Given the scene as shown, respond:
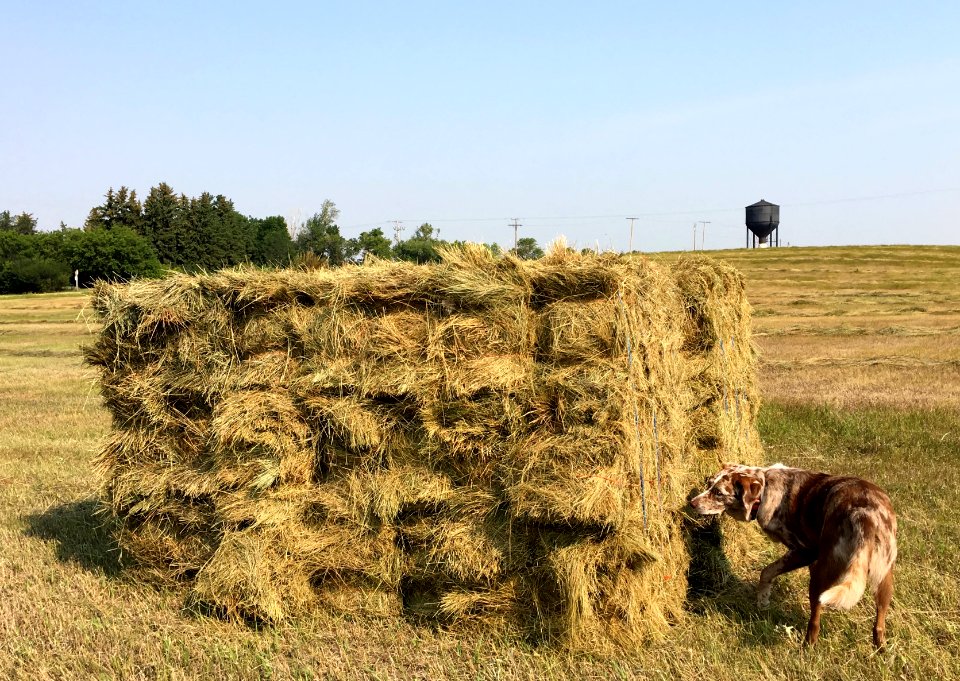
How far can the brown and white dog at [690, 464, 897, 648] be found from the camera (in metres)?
5.60

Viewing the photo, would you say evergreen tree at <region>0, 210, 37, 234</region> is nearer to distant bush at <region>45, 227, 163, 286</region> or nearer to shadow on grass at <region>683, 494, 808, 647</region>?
distant bush at <region>45, 227, 163, 286</region>

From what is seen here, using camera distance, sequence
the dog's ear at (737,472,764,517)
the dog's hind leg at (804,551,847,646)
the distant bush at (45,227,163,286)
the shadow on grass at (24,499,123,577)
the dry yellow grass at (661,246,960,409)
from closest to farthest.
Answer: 1. the dog's hind leg at (804,551,847,646)
2. the dog's ear at (737,472,764,517)
3. the shadow on grass at (24,499,123,577)
4. the dry yellow grass at (661,246,960,409)
5. the distant bush at (45,227,163,286)

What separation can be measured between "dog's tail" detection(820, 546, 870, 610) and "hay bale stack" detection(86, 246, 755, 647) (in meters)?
1.22

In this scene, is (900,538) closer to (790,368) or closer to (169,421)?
(169,421)

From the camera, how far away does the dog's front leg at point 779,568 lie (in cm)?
641

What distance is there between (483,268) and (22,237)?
4506 inches

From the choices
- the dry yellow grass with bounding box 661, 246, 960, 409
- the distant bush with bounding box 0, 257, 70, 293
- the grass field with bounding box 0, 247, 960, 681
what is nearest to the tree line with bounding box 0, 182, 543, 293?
the distant bush with bounding box 0, 257, 70, 293

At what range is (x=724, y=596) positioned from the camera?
6.93 m

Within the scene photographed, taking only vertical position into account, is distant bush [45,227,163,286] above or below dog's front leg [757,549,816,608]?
above

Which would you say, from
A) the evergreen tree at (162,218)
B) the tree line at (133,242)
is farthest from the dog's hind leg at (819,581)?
the evergreen tree at (162,218)

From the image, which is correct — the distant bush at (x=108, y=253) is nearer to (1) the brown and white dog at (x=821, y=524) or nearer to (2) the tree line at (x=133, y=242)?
(2) the tree line at (x=133, y=242)

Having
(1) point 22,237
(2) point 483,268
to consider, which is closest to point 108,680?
(2) point 483,268

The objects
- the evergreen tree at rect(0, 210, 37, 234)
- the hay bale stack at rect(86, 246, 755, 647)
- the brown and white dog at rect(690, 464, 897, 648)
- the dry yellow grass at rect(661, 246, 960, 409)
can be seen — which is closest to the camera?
the brown and white dog at rect(690, 464, 897, 648)

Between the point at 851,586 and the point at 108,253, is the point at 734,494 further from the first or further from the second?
the point at 108,253
